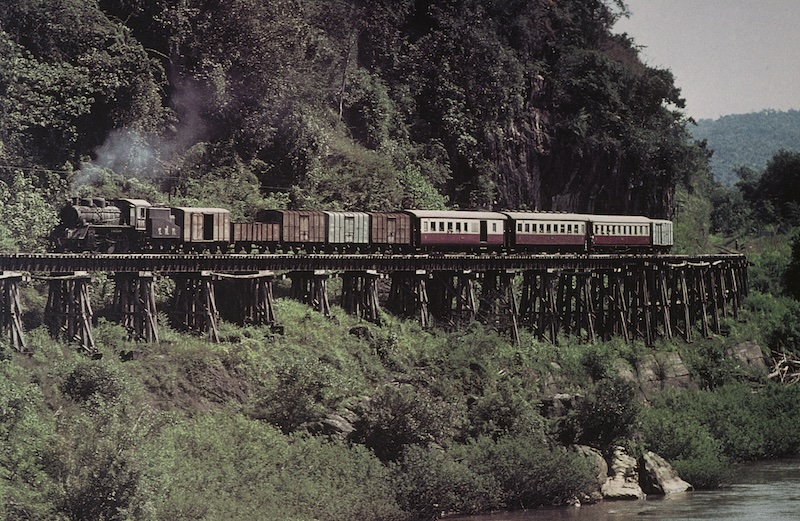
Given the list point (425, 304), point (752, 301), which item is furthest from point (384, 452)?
point (752, 301)

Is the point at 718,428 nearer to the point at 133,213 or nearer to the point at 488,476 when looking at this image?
the point at 488,476

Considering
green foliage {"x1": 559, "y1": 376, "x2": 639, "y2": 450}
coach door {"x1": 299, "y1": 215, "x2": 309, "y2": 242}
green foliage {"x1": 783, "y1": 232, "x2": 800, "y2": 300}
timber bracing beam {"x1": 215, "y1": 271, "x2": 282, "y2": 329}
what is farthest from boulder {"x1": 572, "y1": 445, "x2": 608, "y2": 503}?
green foliage {"x1": 783, "y1": 232, "x2": 800, "y2": 300}

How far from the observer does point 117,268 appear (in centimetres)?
4316

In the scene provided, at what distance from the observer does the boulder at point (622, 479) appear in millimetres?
44406

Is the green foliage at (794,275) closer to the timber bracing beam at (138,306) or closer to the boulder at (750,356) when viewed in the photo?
the boulder at (750,356)

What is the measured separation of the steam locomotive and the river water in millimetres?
16838

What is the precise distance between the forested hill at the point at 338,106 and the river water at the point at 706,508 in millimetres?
24539

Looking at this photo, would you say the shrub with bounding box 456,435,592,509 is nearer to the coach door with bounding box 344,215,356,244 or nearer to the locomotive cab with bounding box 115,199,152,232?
the coach door with bounding box 344,215,356,244

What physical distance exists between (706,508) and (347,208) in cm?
2879

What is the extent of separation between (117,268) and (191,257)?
3.16 metres

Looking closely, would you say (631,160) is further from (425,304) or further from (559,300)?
(425,304)

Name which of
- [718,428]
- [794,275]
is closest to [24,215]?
[718,428]

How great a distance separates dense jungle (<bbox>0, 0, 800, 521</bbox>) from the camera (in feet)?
121

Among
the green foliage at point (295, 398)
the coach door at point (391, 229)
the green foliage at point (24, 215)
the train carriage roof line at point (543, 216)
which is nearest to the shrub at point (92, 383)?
the green foliage at point (295, 398)
